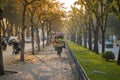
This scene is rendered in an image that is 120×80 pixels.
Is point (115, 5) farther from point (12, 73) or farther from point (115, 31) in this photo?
point (115, 31)

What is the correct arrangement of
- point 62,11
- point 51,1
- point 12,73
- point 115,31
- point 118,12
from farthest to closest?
1. point 115,31
2. point 62,11
3. point 51,1
4. point 118,12
5. point 12,73

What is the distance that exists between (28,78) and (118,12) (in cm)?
950

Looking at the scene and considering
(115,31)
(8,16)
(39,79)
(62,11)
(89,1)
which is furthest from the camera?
(115,31)

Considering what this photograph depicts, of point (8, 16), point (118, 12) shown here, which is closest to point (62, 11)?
point (8, 16)

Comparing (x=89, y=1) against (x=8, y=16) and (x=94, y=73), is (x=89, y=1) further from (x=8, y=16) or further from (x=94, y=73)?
(x=8, y=16)

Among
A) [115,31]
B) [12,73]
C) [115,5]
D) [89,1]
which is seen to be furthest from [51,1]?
[115,31]

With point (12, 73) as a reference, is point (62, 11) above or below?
above

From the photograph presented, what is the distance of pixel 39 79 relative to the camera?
54.9ft

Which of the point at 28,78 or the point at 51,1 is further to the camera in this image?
the point at 51,1

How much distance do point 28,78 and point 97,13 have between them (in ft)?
64.2

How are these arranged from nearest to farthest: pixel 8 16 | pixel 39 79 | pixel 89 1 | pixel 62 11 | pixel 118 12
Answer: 1. pixel 39 79
2. pixel 118 12
3. pixel 89 1
4. pixel 62 11
5. pixel 8 16

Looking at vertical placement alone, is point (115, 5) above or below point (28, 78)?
above

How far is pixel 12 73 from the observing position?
1906cm

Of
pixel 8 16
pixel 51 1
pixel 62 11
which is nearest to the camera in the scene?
pixel 51 1
